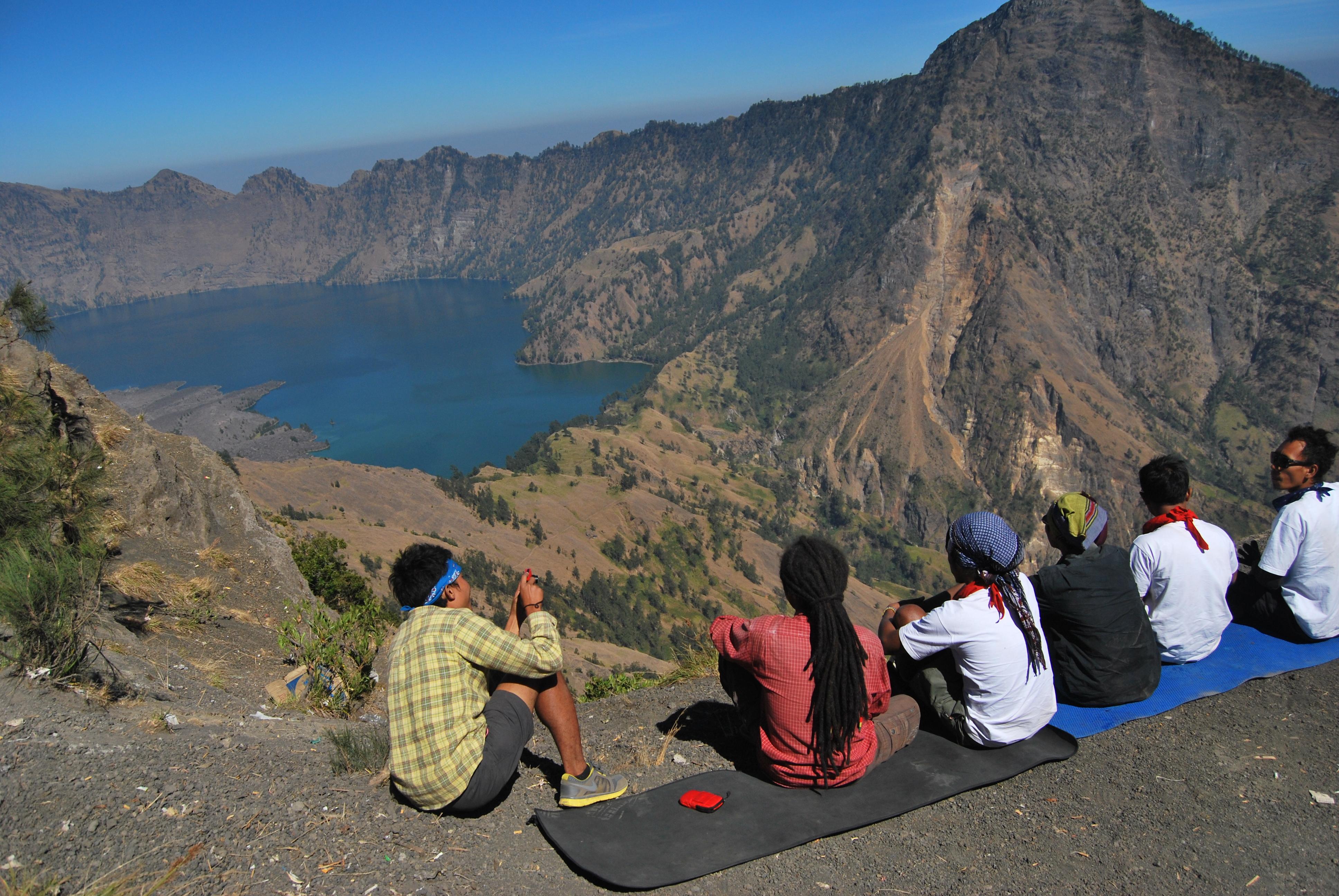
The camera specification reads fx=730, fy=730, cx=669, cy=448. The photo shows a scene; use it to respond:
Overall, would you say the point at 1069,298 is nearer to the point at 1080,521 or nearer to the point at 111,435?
the point at 1080,521

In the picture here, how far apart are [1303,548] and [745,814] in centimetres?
548

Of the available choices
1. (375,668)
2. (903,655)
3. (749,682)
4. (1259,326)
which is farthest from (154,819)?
(1259,326)

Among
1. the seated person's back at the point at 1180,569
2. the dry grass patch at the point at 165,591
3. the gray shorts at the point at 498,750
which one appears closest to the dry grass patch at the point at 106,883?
the gray shorts at the point at 498,750

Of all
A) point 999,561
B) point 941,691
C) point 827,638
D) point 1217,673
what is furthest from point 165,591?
point 1217,673

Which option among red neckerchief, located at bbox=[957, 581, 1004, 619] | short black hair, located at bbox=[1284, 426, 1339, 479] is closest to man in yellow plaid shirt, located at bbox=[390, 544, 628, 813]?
red neckerchief, located at bbox=[957, 581, 1004, 619]

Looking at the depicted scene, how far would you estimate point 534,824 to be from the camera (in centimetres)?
472

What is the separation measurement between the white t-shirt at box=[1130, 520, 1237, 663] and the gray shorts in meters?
4.82

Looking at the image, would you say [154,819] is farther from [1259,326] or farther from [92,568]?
[1259,326]

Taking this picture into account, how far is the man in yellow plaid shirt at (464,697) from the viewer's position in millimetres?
4367

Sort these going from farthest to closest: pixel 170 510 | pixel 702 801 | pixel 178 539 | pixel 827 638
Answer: pixel 170 510
pixel 178 539
pixel 702 801
pixel 827 638

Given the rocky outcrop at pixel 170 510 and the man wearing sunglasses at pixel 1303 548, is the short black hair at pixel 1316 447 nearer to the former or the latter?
the man wearing sunglasses at pixel 1303 548

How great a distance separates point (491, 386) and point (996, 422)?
101947mm

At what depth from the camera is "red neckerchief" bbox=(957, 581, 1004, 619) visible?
4.84 meters

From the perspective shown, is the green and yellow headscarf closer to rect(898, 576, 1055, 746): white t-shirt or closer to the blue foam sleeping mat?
rect(898, 576, 1055, 746): white t-shirt
